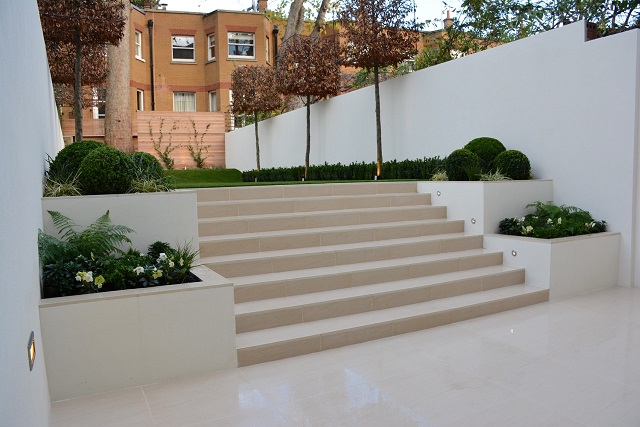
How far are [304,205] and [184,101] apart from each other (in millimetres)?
19090

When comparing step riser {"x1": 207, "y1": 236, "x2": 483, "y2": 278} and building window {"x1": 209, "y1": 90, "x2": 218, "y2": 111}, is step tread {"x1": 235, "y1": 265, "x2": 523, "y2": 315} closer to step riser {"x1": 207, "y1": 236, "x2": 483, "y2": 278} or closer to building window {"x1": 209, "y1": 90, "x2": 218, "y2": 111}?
step riser {"x1": 207, "y1": 236, "x2": 483, "y2": 278}

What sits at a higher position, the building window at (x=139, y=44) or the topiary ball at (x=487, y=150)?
the building window at (x=139, y=44)

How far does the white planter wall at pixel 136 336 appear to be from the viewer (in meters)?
3.51

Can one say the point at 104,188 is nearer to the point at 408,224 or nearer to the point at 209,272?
the point at 209,272

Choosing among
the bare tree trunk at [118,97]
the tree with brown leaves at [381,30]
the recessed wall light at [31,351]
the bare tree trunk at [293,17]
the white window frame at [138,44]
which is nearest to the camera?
the recessed wall light at [31,351]

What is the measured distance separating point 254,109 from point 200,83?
10.1 m

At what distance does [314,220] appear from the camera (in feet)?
21.8

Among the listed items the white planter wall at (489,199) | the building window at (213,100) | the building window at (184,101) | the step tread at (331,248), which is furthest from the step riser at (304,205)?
the building window at (184,101)

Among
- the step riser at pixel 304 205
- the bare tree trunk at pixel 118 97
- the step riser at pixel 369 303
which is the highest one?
the bare tree trunk at pixel 118 97

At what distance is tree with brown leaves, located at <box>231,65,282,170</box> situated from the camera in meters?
15.2

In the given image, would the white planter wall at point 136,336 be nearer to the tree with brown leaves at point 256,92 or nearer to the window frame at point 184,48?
A: the tree with brown leaves at point 256,92

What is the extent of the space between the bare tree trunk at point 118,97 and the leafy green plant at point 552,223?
10252mm

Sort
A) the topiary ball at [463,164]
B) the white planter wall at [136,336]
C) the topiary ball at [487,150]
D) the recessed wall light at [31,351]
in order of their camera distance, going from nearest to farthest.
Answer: the recessed wall light at [31,351] → the white planter wall at [136,336] → the topiary ball at [463,164] → the topiary ball at [487,150]

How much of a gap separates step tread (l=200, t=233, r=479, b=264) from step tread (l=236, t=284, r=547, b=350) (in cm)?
104
